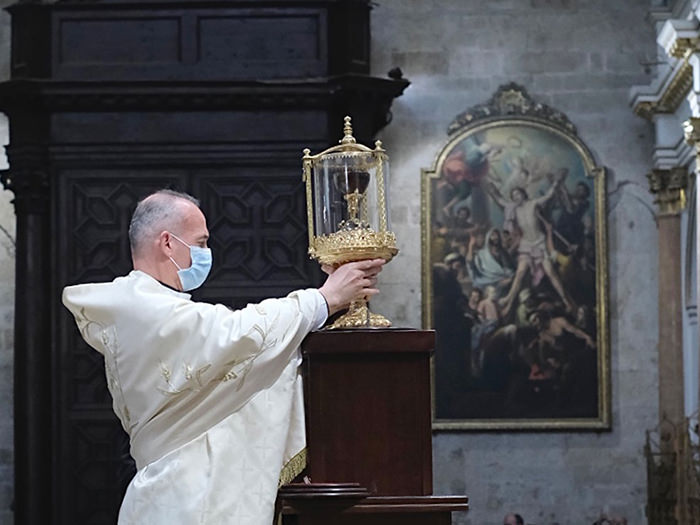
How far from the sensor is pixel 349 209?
4828mm

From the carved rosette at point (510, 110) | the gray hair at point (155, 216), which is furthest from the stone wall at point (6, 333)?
the gray hair at point (155, 216)

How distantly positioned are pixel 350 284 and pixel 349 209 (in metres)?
0.35

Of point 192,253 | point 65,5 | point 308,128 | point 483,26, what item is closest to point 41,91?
point 65,5

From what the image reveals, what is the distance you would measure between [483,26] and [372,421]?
11191 mm

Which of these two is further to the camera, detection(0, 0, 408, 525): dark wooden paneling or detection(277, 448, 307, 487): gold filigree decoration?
detection(0, 0, 408, 525): dark wooden paneling

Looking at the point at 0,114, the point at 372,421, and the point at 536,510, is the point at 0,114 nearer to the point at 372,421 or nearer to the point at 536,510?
the point at 536,510

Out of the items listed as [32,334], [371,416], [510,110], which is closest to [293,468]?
[371,416]

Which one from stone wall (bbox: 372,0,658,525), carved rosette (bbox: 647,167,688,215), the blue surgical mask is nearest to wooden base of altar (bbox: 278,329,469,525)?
the blue surgical mask

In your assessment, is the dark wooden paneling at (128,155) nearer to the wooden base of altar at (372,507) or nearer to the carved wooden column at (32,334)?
the carved wooden column at (32,334)

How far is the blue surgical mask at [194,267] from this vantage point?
16.2 feet

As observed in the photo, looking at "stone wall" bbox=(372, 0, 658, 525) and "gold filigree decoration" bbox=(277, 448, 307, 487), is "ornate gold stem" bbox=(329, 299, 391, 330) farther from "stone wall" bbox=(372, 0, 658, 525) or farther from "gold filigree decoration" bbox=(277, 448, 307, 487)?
"stone wall" bbox=(372, 0, 658, 525)

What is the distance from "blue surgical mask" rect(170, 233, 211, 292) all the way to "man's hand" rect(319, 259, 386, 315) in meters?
0.54

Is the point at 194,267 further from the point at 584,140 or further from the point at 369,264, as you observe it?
the point at 584,140

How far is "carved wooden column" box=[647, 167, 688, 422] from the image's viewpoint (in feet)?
48.4
